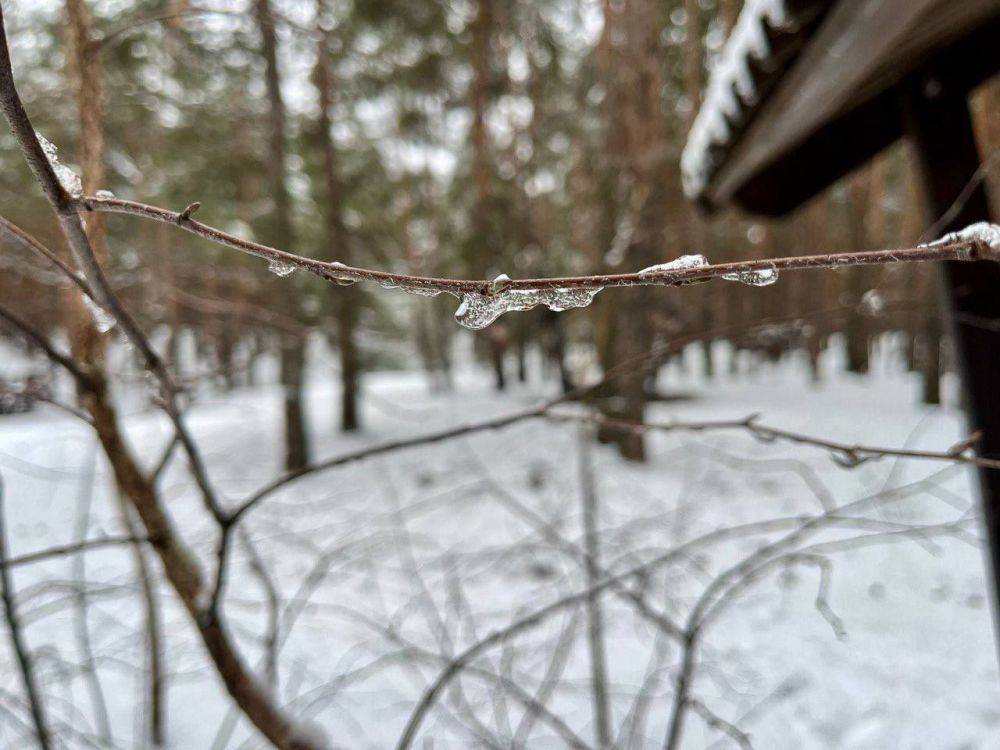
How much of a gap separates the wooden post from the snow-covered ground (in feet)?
0.56

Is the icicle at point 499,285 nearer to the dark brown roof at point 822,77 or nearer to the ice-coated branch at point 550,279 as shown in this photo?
the ice-coated branch at point 550,279

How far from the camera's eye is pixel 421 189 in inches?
492

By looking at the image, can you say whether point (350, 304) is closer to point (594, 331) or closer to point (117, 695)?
point (594, 331)

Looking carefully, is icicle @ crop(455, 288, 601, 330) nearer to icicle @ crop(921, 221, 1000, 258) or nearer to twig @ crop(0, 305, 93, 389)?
icicle @ crop(921, 221, 1000, 258)

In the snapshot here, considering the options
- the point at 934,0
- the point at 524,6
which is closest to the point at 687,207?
the point at 524,6

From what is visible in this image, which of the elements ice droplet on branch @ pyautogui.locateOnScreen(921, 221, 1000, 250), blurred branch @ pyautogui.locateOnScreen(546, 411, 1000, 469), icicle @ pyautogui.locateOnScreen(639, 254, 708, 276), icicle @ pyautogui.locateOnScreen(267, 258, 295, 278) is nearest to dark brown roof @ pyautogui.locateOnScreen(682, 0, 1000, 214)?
blurred branch @ pyautogui.locateOnScreen(546, 411, 1000, 469)

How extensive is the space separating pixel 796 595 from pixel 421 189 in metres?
11.4

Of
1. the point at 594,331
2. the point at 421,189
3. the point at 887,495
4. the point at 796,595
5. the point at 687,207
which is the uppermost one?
the point at 421,189

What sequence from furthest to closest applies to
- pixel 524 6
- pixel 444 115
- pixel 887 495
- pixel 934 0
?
1. pixel 444 115
2. pixel 524 6
3. pixel 887 495
4. pixel 934 0

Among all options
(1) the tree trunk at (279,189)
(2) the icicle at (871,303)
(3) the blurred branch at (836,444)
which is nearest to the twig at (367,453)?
(3) the blurred branch at (836,444)

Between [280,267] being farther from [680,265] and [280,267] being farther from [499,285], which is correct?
[680,265]

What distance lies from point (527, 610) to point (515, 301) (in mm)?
3216

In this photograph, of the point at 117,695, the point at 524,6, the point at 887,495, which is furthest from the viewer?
the point at 524,6

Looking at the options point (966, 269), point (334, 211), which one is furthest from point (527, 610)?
point (334, 211)
